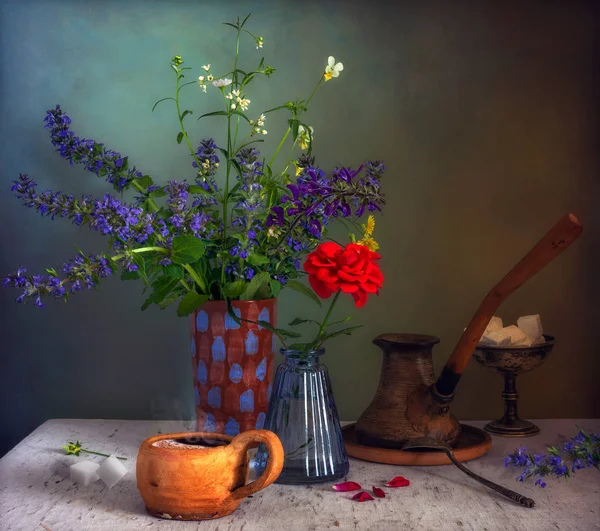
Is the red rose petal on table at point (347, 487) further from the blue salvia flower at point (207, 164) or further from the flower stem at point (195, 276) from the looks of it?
the blue salvia flower at point (207, 164)

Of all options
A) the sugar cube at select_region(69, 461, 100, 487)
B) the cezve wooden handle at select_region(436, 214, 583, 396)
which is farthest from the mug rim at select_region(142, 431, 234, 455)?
the cezve wooden handle at select_region(436, 214, 583, 396)

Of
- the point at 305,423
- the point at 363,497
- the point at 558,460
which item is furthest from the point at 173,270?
the point at 558,460

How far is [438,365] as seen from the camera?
135 cm

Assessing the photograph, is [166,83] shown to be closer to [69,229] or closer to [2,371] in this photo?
[69,229]

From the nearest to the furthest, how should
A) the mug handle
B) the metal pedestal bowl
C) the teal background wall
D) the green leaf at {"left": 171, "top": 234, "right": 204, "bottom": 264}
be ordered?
the mug handle, the green leaf at {"left": 171, "top": 234, "right": 204, "bottom": 264}, the metal pedestal bowl, the teal background wall

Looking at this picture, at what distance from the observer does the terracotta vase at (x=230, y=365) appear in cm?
102

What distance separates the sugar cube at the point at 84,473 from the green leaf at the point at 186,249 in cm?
29

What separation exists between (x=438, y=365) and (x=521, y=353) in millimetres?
226

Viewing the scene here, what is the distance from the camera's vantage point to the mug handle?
0.79 metres

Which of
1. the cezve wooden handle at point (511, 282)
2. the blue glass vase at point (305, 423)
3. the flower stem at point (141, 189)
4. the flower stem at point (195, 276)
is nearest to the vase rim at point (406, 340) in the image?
the cezve wooden handle at point (511, 282)

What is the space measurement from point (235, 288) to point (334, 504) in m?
0.32

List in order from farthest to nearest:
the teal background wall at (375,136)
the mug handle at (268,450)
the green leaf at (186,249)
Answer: the teal background wall at (375,136)
the green leaf at (186,249)
the mug handle at (268,450)

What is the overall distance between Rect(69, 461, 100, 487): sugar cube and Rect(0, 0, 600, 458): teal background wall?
16.1 inches

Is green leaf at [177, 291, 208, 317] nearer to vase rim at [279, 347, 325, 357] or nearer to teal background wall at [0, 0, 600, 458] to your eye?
vase rim at [279, 347, 325, 357]
